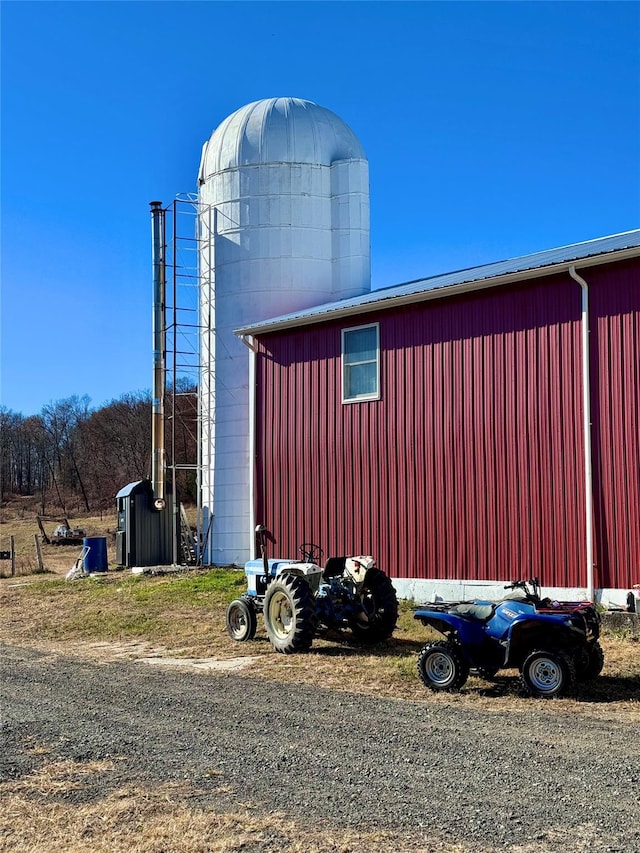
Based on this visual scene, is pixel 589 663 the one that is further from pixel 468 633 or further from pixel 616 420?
pixel 616 420

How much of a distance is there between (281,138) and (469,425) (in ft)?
35.3

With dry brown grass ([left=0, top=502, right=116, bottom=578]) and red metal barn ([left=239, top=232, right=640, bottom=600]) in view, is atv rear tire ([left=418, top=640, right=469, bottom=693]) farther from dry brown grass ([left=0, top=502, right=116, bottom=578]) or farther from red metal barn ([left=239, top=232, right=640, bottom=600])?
dry brown grass ([left=0, top=502, right=116, bottom=578])

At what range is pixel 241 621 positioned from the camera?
13969 millimetres

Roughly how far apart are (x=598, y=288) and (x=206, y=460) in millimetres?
12045

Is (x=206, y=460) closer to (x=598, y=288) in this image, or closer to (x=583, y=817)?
(x=598, y=288)

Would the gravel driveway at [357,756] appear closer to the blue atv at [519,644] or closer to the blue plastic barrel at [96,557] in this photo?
the blue atv at [519,644]

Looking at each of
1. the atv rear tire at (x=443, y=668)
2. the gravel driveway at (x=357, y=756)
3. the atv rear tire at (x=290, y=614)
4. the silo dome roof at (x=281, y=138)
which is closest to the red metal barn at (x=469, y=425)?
the atv rear tire at (x=290, y=614)

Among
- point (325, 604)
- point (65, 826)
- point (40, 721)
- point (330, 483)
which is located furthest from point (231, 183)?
point (65, 826)

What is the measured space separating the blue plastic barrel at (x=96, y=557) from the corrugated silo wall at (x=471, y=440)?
291 inches

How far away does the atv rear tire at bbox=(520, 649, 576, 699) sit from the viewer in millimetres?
9297

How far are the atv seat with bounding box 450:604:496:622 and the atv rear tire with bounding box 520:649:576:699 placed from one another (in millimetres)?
709

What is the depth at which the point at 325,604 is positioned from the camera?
12727 mm

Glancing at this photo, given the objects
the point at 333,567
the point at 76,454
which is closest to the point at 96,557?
the point at 333,567

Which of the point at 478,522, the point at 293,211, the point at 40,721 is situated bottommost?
the point at 40,721
